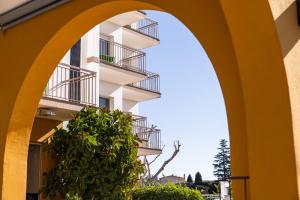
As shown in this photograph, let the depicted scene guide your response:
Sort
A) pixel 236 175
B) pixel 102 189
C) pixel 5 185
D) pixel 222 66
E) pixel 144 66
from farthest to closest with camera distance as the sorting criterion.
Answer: pixel 144 66
pixel 102 189
pixel 5 185
pixel 222 66
pixel 236 175

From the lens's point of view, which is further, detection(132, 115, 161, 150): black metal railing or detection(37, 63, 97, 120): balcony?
detection(132, 115, 161, 150): black metal railing

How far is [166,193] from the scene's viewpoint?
12219 mm

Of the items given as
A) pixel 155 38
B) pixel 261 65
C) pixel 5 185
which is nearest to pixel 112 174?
pixel 5 185

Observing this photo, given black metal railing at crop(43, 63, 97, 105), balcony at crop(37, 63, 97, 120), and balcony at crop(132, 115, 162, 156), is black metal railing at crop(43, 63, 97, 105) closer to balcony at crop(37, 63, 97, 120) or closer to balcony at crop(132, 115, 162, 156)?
balcony at crop(37, 63, 97, 120)

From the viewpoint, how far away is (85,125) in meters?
9.55

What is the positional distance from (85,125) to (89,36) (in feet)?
21.3

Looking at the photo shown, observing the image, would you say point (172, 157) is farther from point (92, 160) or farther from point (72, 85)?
point (92, 160)

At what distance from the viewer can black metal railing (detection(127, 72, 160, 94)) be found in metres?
19.8

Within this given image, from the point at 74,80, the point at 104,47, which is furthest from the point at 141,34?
the point at 74,80

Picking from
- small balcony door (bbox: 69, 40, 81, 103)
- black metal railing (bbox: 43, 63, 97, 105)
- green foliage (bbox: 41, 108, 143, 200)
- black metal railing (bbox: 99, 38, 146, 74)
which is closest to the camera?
green foliage (bbox: 41, 108, 143, 200)

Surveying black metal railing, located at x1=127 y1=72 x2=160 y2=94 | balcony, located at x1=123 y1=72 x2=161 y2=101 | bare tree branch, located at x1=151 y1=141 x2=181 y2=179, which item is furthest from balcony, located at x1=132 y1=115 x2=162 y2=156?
bare tree branch, located at x1=151 y1=141 x2=181 y2=179

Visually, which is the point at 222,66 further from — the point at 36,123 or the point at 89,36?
the point at 89,36

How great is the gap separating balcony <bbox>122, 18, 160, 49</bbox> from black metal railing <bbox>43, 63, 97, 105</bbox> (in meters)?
7.35

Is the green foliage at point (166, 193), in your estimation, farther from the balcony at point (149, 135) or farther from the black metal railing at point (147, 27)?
the black metal railing at point (147, 27)
